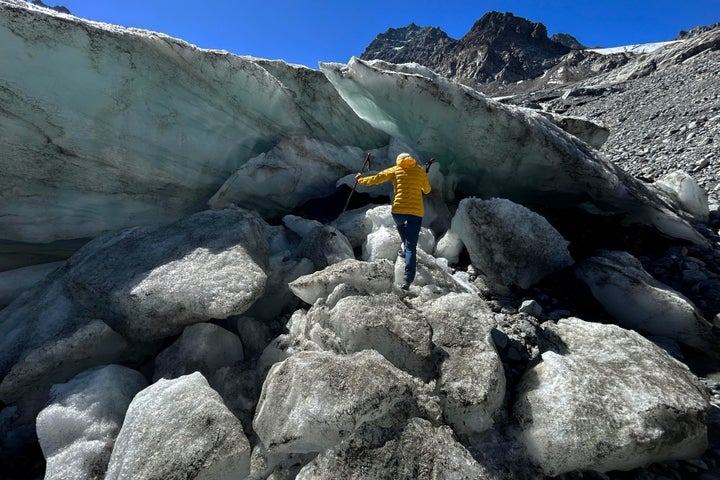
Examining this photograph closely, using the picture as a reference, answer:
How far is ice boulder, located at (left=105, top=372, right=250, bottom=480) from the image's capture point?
9.62ft

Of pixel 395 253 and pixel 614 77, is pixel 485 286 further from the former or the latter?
pixel 614 77

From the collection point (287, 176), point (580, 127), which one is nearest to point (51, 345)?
point (287, 176)

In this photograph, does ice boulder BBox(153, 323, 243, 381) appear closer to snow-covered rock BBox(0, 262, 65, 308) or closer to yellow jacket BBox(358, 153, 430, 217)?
yellow jacket BBox(358, 153, 430, 217)

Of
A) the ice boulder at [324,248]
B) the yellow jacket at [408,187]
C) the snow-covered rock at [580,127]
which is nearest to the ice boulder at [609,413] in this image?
the yellow jacket at [408,187]

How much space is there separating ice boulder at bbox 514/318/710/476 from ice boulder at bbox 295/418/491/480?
0.68m

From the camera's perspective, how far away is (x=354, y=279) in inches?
178

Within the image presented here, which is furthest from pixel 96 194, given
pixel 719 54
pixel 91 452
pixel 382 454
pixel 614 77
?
pixel 614 77

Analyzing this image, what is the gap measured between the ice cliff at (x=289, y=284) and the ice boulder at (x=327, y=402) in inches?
0.7

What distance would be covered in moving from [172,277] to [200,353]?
3.27 ft

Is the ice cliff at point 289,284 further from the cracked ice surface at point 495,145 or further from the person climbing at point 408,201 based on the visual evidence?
the person climbing at point 408,201

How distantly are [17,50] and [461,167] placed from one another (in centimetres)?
751

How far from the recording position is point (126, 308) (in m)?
4.55

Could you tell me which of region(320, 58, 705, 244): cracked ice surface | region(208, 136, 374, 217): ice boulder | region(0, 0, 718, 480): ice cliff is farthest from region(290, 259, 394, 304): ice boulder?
region(320, 58, 705, 244): cracked ice surface

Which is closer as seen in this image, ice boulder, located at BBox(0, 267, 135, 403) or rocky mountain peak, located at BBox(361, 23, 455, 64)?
ice boulder, located at BBox(0, 267, 135, 403)
